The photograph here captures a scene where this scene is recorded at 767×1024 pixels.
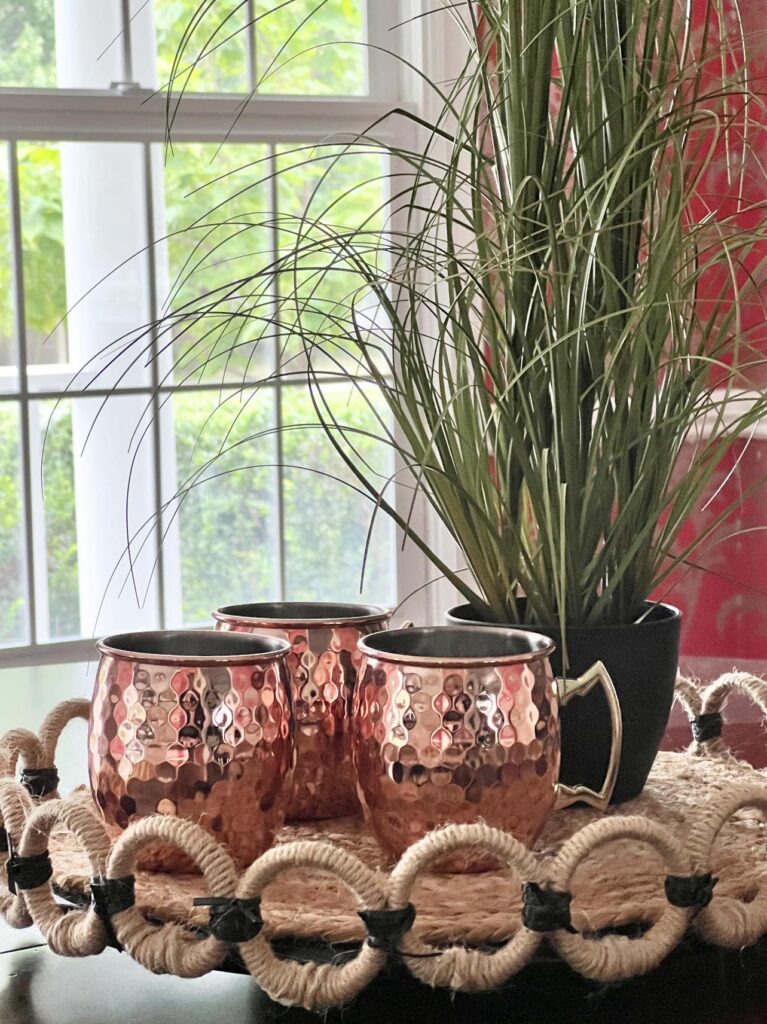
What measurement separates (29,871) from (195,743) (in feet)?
0.29

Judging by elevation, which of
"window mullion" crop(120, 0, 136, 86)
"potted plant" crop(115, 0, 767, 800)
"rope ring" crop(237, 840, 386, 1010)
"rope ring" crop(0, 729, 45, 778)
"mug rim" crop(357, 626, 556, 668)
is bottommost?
"rope ring" crop(237, 840, 386, 1010)

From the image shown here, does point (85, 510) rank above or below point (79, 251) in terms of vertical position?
below

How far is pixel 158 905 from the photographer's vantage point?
0.56 metres

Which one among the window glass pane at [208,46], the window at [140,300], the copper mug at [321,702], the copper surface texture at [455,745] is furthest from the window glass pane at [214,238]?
the copper surface texture at [455,745]

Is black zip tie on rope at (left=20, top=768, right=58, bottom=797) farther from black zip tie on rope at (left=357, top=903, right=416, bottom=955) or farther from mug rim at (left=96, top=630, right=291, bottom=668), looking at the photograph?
black zip tie on rope at (left=357, top=903, right=416, bottom=955)

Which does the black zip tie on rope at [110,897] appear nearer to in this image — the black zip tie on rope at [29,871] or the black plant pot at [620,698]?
the black zip tie on rope at [29,871]

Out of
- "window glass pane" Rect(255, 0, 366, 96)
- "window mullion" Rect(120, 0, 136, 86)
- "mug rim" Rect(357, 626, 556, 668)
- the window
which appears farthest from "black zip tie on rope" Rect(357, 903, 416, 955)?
"window glass pane" Rect(255, 0, 366, 96)

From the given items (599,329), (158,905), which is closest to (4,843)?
(158,905)

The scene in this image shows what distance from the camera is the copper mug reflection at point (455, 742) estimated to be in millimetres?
577

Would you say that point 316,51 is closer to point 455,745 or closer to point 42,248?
point 42,248

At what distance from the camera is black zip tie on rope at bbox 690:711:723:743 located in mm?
848

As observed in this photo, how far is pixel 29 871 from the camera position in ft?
1.90

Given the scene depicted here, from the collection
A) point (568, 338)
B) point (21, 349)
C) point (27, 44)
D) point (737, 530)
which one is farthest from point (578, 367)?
point (27, 44)

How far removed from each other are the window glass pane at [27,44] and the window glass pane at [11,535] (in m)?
0.59
